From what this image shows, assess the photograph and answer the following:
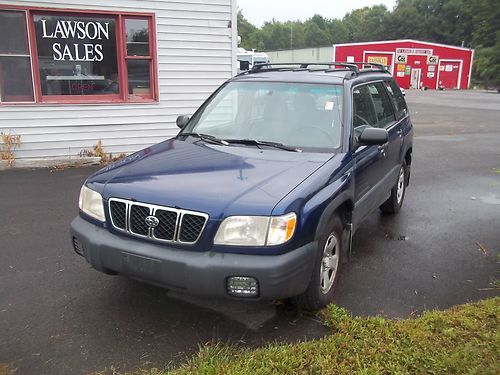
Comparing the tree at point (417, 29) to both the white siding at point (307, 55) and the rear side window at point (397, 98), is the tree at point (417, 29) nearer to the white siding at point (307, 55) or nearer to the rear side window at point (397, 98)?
the white siding at point (307, 55)

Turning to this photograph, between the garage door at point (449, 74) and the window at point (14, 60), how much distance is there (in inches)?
2316

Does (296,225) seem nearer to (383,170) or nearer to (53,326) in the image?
(53,326)

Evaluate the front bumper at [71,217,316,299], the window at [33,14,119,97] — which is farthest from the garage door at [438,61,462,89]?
the front bumper at [71,217,316,299]

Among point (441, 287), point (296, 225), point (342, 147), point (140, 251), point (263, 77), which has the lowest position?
point (441, 287)

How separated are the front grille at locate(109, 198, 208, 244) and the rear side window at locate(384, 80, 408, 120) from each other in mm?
3570

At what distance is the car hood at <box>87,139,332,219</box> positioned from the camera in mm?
2900

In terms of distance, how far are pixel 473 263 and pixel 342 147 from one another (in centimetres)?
193

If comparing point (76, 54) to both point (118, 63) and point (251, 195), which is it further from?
point (251, 195)

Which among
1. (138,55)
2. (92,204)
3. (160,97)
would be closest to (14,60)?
(138,55)

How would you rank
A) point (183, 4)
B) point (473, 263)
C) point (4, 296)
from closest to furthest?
1. point (4, 296)
2. point (473, 263)
3. point (183, 4)

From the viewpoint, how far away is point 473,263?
4508 mm

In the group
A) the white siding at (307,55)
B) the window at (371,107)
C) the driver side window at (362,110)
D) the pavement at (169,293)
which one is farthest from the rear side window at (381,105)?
the white siding at (307,55)

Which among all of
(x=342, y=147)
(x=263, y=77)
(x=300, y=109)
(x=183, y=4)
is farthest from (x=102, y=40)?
(x=342, y=147)

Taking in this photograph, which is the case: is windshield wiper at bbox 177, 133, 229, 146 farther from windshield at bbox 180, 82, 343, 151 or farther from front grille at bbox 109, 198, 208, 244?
front grille at bbox 109, 198, 208, 244
